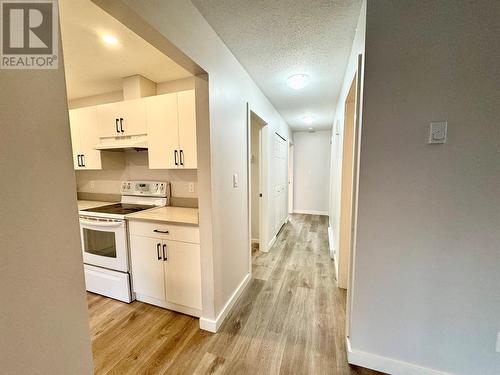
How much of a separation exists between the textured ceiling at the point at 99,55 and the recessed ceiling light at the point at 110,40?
1.3 inches

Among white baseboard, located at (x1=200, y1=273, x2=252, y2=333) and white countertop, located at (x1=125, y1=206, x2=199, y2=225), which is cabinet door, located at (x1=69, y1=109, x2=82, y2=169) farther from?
white baseboard, located at (x1=200, y1=273, x2=252, y2=333)

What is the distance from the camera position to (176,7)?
122 centimetres

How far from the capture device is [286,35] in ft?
5.44

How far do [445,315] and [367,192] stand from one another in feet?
2.81

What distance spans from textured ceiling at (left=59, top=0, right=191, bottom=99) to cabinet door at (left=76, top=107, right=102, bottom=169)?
35 centimetres

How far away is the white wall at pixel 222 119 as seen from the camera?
3.97 ft

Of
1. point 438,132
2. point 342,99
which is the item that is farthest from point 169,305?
point 342,99

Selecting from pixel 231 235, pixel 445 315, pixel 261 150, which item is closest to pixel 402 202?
pixel 445 315

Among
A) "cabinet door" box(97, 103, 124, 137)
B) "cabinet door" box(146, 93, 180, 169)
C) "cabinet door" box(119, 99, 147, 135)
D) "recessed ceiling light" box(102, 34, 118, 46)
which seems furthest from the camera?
"cabinet door" box(97, 103, 124, 137)

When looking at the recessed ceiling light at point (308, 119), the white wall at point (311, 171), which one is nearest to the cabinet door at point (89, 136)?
the recessed ceiling light at point (308, 119)

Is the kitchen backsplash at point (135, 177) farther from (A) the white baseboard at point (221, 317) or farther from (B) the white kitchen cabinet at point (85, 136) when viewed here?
(A) the white baseboard at point (221, 317)

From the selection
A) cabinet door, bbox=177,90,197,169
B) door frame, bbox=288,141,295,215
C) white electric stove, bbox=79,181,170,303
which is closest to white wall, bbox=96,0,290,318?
cabinet door, bbox=177,90,197,169

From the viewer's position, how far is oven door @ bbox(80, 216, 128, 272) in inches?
81.9

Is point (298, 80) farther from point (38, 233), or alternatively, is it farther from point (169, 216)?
point (38, 233)
